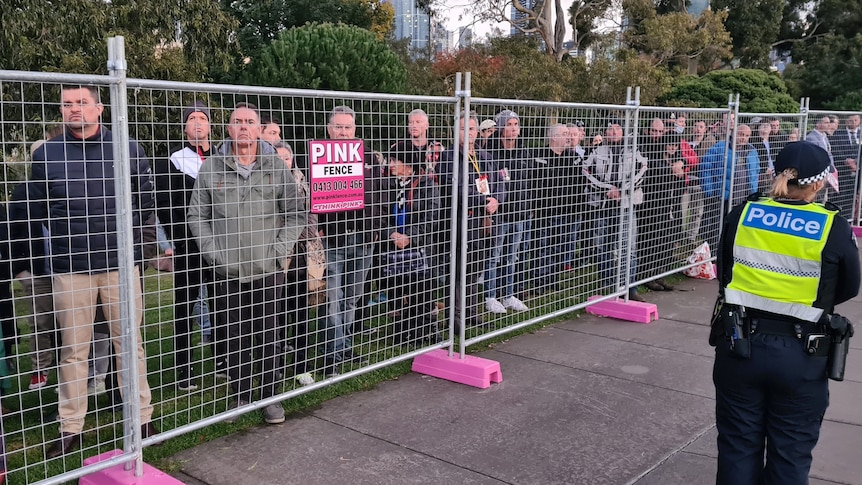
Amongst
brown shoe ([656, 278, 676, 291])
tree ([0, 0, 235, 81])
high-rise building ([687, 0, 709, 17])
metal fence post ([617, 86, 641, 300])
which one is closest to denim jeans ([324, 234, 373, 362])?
metal fence post ([617, 86, 641, 300])

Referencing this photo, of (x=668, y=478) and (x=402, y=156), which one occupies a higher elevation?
(x=402, y=156)

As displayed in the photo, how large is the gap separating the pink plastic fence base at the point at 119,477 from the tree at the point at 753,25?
31.4 meters

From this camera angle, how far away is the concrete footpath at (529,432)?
4.20m

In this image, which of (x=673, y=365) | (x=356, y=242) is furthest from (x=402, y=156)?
(x=673, y=365)

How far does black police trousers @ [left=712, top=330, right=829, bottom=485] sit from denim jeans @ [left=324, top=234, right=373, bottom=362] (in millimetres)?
2630

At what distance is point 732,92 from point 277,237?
60.4ft

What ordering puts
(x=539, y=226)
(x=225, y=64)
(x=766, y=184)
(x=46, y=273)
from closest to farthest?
(x=46, y=273), (x=539, y=226), (x=766, y=184), (x=225, y=64)

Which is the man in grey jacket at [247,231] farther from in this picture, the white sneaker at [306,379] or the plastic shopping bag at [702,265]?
the plastic shopping bag at [702,265]

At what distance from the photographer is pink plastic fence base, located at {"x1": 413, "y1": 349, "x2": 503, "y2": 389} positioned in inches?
221

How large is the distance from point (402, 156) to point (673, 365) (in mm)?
2947

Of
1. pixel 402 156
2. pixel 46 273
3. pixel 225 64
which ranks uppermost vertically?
pixel 225 64

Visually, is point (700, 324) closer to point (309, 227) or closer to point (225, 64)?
point (309, 227)

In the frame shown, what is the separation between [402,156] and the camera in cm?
564

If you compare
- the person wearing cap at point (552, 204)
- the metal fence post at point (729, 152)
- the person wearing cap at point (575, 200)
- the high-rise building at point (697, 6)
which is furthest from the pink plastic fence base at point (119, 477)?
the high-rise building at point (697, 6)
